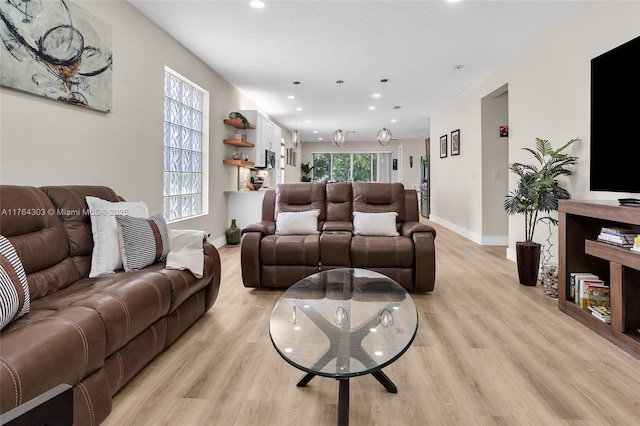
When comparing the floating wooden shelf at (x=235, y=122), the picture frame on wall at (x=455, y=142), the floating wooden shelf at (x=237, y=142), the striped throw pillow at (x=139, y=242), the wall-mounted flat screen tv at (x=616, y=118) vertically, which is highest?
the floating wooden shelf at (x=235, y=122)

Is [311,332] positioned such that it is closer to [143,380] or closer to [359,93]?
[143,380]

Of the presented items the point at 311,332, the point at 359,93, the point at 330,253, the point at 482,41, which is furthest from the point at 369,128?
the point at 311,332

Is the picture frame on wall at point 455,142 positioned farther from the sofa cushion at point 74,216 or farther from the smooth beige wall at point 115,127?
the sofa cushion at point 74,216

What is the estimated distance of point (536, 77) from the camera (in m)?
3.86

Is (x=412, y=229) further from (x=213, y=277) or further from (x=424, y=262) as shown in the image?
(x=213, y=277)

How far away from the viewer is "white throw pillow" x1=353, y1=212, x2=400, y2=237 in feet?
11.3

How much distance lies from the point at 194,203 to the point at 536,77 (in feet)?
14.7

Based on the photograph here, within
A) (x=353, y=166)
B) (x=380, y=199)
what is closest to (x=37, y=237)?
(x=380, y=199)

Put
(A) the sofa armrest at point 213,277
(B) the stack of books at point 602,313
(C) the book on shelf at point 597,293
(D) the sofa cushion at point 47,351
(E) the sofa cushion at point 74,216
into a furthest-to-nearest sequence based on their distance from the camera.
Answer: (A) the sofa armrest at point 213,277 → (C) the book on shelf at point 597,293 → (B) the stack of books at point 602,313 → (E) the sofa cushion at point 74,216 → (D) the sofa cushion at point 47,351

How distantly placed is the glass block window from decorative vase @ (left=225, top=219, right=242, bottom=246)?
30.8 inches

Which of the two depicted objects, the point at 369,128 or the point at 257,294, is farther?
the point at 369,128

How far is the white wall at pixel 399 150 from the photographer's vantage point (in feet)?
39.2

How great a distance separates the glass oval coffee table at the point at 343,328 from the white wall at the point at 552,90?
2.29 m

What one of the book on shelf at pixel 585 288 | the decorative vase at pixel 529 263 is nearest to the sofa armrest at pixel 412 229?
the decorative vase at pixel 529 263
